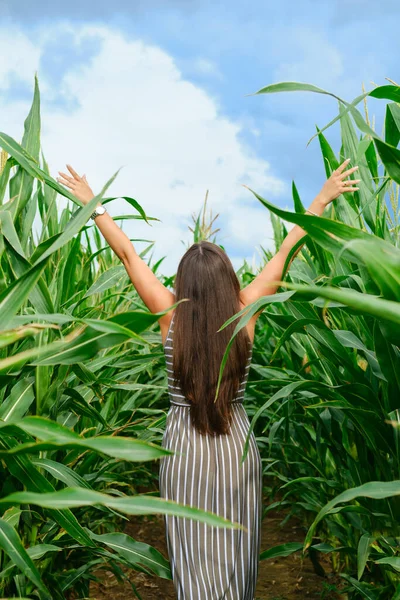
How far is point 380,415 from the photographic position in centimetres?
147

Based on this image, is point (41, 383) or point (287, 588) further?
point (287, 588)

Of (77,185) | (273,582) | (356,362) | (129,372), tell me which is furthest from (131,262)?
(273,582)

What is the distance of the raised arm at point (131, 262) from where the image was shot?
5.89ft

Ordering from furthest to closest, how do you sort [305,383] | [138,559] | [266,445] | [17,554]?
[266,445] < [138,559] < [305,383] < [17,554]

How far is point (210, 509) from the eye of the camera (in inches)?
65.9

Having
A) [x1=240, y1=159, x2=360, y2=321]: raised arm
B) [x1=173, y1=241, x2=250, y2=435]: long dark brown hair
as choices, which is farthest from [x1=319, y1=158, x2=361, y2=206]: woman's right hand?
[x1=173, y1=241, x2=250, y2=435]: long dark brown hair

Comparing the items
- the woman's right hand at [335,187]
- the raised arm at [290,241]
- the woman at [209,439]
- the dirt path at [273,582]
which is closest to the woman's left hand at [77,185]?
the woman at [209,439]

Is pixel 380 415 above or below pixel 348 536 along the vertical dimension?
above

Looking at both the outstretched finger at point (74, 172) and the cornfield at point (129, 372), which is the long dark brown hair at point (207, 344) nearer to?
the cornfield at point (129, 372)

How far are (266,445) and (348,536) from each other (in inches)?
34.6

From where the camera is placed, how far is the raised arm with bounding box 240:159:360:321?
5.32 ft

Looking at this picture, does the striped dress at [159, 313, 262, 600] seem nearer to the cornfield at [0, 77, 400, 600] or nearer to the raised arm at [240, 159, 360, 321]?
the cornfield at [0, 77, 400, 600]

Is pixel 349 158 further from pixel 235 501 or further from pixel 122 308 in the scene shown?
pixel 122 308

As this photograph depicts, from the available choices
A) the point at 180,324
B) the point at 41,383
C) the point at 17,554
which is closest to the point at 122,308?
the point at 180,324
